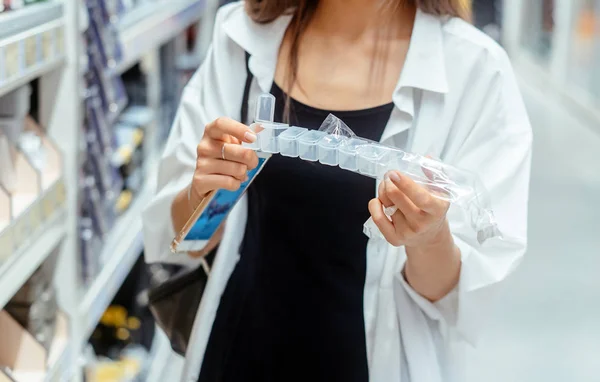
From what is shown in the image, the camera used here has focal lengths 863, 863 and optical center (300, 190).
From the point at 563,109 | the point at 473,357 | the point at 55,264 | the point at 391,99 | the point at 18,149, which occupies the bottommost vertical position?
the point at 563,109

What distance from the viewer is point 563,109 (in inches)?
307

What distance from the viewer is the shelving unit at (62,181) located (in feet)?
4.69

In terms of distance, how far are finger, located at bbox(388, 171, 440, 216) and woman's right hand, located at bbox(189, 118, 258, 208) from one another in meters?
0.20

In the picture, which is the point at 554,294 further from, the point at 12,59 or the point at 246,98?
the point at 12,59

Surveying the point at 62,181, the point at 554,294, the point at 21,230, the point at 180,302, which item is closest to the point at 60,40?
the point at 62,181

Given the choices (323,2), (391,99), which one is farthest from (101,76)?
(391,99)

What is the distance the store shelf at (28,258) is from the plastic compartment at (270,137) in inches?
20.7

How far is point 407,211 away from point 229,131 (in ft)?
0.86

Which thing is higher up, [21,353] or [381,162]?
[381,162]

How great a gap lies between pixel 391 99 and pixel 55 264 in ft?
2.87

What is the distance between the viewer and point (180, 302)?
1.59 meters

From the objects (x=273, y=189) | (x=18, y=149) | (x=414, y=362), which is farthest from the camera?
(x=18, y=149)

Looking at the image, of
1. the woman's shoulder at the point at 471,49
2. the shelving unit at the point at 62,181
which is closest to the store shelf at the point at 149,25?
the shelving unit at the point at 62,181

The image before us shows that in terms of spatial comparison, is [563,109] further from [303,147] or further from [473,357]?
[303,147]
